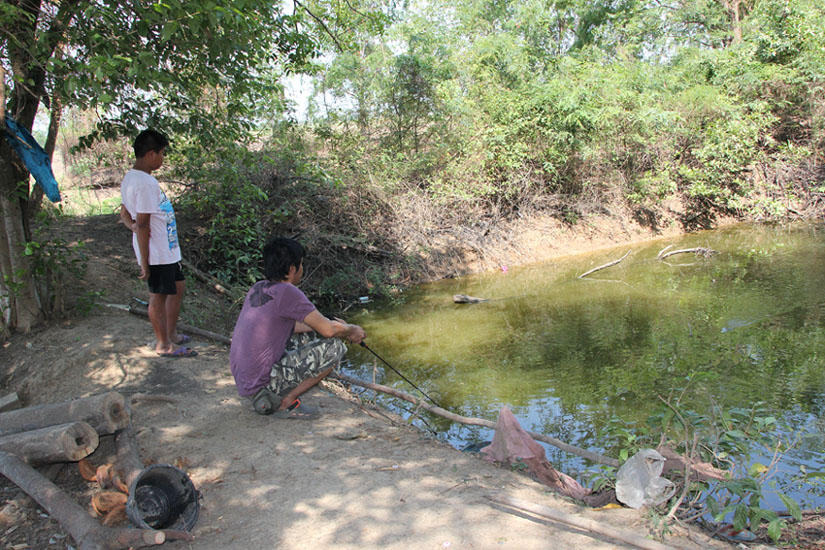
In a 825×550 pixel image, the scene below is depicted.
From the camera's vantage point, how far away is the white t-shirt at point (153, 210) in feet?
13.9

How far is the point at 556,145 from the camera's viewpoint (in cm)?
1259

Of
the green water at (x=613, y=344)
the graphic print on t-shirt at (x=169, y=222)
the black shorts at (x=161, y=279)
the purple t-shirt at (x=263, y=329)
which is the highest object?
the graphic print on t-shirt at (x=169, y=222)

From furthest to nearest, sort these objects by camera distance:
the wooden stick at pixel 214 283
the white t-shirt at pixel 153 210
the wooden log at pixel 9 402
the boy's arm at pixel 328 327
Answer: the wooden stick at pixel 214 283 → the white t-shirt at pixel 153 210 → the wooden log at pixel 9 402 → the boy's arm at pixel 328 327

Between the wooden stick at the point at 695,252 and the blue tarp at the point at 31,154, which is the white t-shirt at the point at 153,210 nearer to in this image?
the blue tarp at the point at 31,154

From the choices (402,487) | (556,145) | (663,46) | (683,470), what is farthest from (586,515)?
(663,46)

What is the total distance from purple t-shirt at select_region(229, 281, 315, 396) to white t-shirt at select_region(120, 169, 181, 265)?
116cm

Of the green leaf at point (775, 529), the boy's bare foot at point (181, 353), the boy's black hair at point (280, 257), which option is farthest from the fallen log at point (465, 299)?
the green leaf at point (775, 529)

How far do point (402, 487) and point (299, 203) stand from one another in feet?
22.5

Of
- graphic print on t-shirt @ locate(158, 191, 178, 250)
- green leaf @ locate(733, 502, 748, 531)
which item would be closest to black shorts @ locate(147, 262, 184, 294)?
graphic print on t-shirt @ locate(158, 191, 178, 250)

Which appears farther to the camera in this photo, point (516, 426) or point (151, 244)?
point (151, 244)

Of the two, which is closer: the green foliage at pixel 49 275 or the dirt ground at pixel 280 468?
the dirt ground at pixel 280 468

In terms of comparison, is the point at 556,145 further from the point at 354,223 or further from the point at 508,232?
the point at 354,223

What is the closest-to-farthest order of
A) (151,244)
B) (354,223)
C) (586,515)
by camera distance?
(586,515)
(151,244)
(354,223)

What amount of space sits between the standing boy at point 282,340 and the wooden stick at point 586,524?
1508 mm
